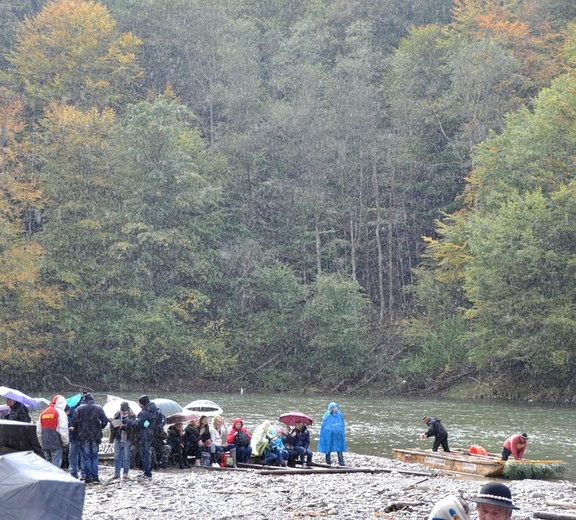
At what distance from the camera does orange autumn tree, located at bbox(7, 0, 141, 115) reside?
63344mm

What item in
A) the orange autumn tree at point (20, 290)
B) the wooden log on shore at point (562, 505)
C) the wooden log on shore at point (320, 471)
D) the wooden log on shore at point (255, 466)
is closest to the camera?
the wooden log on shore at point (562, 505)

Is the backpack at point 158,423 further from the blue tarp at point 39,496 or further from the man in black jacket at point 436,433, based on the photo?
the blue tarp at point 39,496

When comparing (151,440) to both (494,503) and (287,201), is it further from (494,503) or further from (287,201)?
(287,201)

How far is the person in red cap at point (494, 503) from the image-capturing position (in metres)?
6.54

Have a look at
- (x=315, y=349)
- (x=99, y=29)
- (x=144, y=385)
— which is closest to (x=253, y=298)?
(x=315, y=349)

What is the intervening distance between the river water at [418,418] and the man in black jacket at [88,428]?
10498 mm

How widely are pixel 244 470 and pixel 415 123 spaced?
45.6 m

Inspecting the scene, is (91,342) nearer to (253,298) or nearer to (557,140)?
(253,298)

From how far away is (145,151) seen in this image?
2292 inches

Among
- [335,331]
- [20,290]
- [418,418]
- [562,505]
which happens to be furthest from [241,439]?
[335,331]

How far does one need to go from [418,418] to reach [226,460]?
61.8ft

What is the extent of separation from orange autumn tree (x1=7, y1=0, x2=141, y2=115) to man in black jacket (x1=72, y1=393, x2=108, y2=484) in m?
46.8

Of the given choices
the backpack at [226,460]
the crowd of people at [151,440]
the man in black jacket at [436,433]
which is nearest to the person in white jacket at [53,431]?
the crowd of people at [151,440]

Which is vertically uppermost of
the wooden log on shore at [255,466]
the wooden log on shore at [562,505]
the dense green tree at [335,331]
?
the dense green tree at [335,331]
